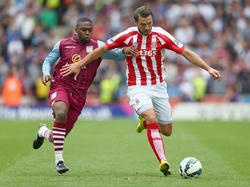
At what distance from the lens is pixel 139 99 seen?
891 centimetres

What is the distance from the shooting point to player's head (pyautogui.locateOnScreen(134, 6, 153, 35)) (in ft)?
28.4

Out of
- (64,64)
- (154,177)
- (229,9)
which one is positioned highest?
(229,9)

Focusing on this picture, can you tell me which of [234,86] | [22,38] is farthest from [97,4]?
[234,86]

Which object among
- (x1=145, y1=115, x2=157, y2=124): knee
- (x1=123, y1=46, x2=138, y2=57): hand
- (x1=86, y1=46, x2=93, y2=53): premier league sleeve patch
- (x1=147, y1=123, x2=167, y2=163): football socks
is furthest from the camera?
(x1=86, y1=46, x2=93, y2=53): premier league sleeve patch

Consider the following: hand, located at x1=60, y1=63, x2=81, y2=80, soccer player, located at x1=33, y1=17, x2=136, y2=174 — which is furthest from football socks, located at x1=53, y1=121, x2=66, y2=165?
hand, located at x1=60, y1=63, x2=81, y2=80

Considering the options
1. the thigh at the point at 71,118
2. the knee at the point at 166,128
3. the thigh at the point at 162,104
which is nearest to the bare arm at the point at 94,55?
the thigh at the point at 71,118

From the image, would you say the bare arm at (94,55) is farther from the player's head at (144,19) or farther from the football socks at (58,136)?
the football socks at (58,136)

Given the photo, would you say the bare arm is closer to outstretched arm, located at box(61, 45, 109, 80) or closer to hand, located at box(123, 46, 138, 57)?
outstretched arm, located at box(61, 45, 109, 80)

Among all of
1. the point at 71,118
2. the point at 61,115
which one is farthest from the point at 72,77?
the point at 61,115

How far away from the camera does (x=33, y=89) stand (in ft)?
77.3

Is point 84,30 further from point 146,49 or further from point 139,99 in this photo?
point 139,99

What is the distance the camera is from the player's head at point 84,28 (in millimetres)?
9117

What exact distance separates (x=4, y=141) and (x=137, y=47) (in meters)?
6.48

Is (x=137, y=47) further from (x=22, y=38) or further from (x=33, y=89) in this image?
(x=22, y=38)
